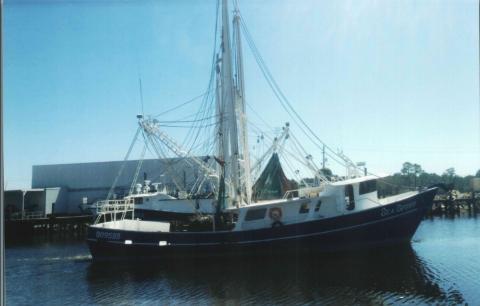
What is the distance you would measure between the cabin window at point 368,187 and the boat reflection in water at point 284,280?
9.33 feet

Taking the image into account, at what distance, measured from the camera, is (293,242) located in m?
17.7

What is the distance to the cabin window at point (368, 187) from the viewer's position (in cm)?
1847

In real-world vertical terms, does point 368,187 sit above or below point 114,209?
above

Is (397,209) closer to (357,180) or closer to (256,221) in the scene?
(357,180)

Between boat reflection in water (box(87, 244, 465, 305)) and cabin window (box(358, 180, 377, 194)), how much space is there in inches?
112

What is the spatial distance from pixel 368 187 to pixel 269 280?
25.4ft

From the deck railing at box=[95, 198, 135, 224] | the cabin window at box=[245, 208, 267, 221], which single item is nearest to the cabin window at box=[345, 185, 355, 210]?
the cabin window at box=[245, 208, 267, 221]

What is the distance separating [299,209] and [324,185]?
1.77 meters

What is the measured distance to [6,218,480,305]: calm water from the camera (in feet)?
39.1

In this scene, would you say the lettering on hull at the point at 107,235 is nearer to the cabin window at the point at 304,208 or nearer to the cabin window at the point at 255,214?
the cabin window at the point at 255,214

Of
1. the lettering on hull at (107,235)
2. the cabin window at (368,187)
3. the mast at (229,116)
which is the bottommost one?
the lettering on hull at (107,235)

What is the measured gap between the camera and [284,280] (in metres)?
13.9

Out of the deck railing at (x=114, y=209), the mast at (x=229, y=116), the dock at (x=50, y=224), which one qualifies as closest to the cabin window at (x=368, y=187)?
the mast at (x=229, y=116)

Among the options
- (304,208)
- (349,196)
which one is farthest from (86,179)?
(349,196)
